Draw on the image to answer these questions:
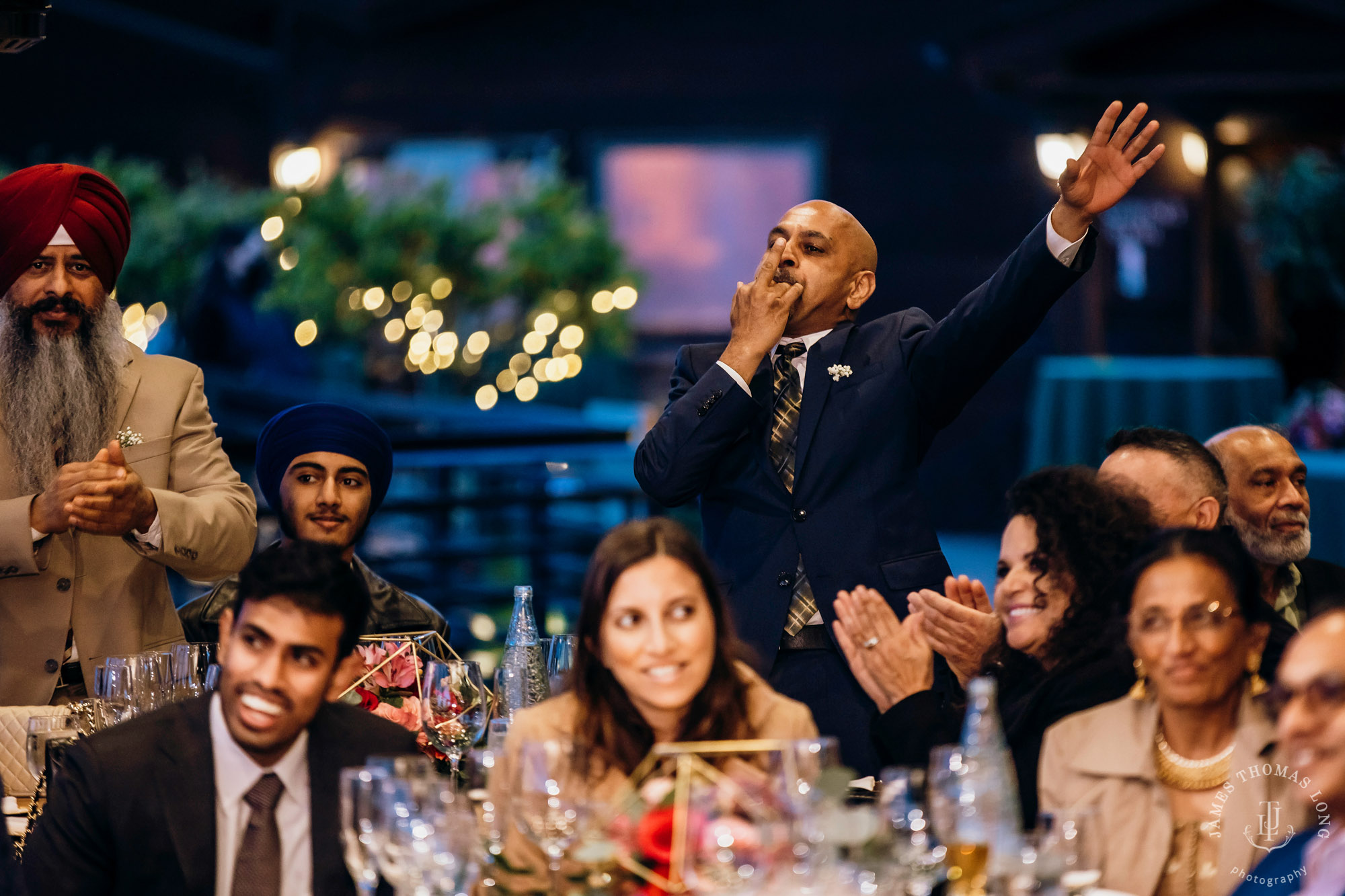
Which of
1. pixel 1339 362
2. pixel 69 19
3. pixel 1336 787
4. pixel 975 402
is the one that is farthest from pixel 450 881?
pixel 69 19

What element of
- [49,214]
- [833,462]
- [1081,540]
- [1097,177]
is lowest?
[1081,540]

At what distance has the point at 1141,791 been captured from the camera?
6.73ft

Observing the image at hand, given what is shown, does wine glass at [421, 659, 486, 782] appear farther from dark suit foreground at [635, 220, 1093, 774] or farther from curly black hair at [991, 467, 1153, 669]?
curly black hair at [991, 467, 1153, 669]

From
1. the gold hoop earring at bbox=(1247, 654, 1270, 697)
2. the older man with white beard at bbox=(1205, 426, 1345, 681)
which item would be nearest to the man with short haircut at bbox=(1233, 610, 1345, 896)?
the gold hoop earring at bbox=(1247, 654, 1270, 697)

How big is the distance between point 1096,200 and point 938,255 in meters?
7.12

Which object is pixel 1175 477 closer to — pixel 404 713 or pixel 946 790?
pixel 946 790

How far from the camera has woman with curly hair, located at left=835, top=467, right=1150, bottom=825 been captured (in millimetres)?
2393

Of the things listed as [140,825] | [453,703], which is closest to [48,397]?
[453,703]

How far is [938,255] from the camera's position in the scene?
973 cm

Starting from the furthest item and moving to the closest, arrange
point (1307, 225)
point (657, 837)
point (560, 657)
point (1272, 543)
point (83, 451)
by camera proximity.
→ point (1307, 225)
point (1272, 543)
point (83, 451)
point (560, 657)
point (657, 837)

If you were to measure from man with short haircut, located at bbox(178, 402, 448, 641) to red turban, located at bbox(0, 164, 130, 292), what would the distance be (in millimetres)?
553

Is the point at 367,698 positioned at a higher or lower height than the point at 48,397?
lower

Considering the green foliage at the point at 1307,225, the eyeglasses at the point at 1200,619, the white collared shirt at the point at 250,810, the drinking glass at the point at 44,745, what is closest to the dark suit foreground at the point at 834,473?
the eyeglasses at the point at 1200,619

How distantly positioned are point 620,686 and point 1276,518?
1879 mm
